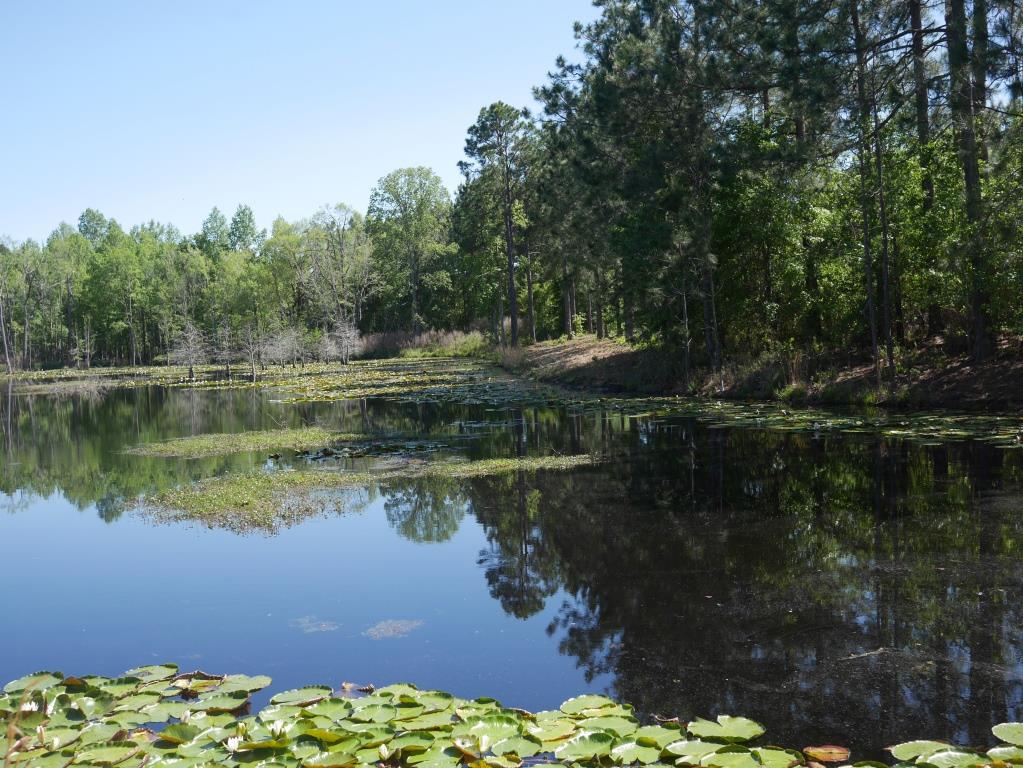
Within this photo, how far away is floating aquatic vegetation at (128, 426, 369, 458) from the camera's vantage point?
19.0 metres

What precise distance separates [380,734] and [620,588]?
11.8 ft

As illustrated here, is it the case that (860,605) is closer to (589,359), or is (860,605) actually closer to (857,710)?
(857,710)

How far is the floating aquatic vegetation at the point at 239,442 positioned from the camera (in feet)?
62.3

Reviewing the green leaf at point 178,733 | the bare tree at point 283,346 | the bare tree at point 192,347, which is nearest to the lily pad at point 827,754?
the green leaf at point 178,733

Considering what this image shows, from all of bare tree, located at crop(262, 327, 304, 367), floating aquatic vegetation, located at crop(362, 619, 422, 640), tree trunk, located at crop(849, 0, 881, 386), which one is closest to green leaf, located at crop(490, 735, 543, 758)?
floating aquatic vegetation, located at crop(362, 619, 422, 640)

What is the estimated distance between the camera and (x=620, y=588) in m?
7.96

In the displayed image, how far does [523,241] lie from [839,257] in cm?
3030

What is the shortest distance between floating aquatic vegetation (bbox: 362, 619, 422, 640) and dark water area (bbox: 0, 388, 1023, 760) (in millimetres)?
28

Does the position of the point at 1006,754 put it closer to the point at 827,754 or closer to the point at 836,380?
the point at 827,754

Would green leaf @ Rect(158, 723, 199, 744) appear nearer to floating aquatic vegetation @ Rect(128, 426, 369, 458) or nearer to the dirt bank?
floating aquatic vegetation @ Rect(128, 426, 369, 458)

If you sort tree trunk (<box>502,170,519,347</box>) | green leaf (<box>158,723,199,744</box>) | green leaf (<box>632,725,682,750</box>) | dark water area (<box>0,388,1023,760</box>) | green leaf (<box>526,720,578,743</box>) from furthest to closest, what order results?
tree trunk (<box>502,170,519,347</box>) → dark water area (<box>0,388,1023,760</box>) → green leaf (<box>158,723,199,744</box>) → green leaf (<box>526,720,578,743</box>) → green leaf (<box>632,725,682,750</box>)

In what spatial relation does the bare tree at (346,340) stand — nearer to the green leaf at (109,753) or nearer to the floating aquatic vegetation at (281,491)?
the floating aquatic vegetation at (281,491)

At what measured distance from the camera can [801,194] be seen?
22.8m

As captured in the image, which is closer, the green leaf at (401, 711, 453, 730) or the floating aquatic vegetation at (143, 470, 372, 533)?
the green leaf at (401, 711, 453, 730)
